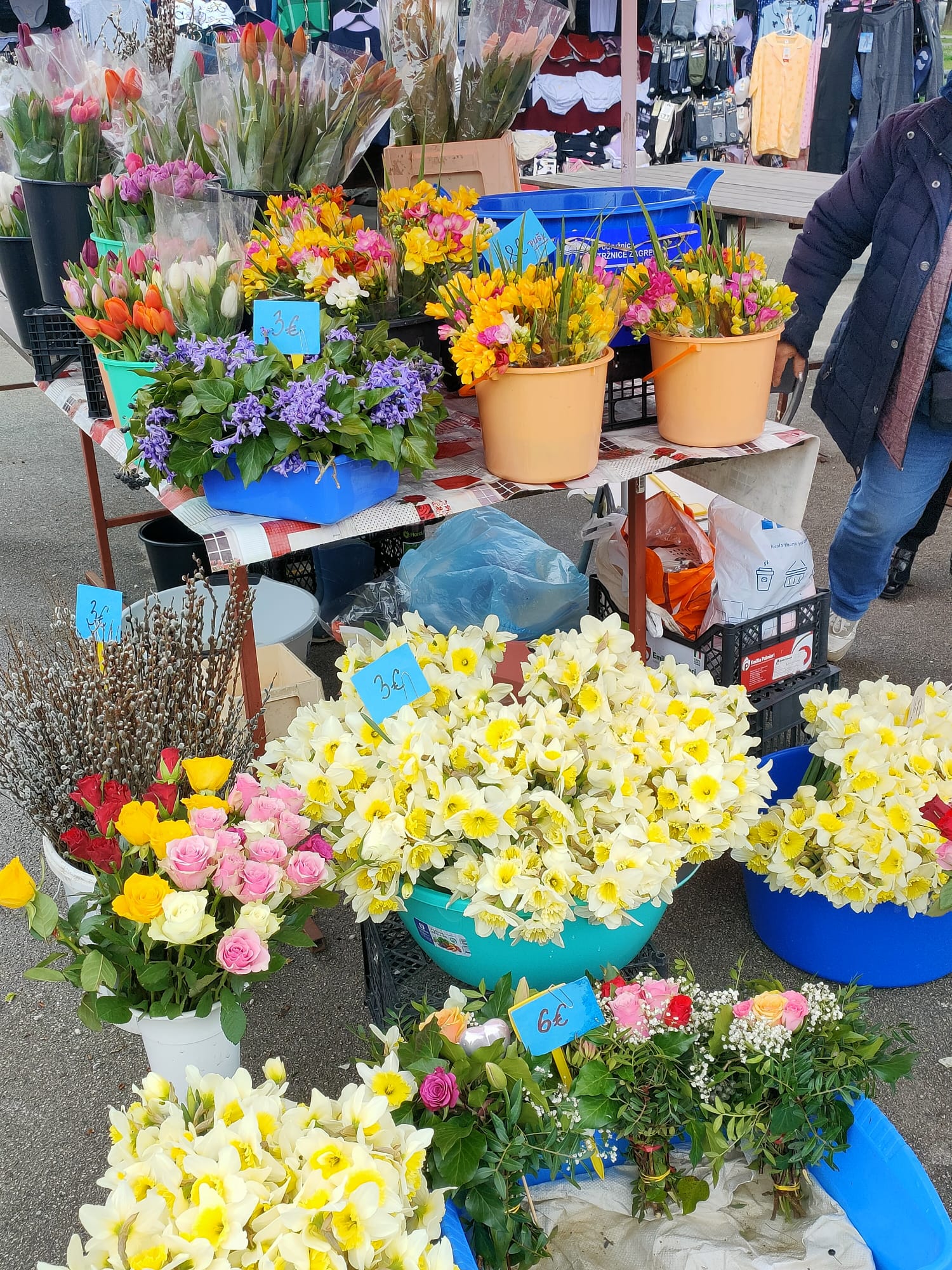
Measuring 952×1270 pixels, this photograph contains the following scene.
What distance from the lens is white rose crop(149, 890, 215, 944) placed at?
1.16 meters

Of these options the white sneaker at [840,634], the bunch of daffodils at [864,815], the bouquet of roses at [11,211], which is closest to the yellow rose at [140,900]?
the bunch of daffodils at [864,815]

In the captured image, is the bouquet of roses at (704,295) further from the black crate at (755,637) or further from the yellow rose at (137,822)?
the yellow rose at (137,822)

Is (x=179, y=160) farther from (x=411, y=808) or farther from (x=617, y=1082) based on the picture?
(x=617, y=1082)

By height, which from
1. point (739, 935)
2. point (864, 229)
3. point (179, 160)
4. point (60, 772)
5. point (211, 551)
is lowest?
point (739, 935)

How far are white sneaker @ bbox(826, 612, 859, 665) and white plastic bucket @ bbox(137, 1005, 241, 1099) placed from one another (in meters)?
1.96

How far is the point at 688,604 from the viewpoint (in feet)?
7.33

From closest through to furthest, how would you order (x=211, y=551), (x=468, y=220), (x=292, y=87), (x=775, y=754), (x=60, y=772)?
1. (x=60, y=772)
2. (x=211, y=551)
3. (x=775, y=754)
4. (x=468, y=220)
5. (x=292, y=87)

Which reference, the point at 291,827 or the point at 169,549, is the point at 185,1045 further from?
the point at 169,549

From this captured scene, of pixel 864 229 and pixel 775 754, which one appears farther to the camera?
pixel 864 229

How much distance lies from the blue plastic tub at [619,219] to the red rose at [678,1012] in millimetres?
1224

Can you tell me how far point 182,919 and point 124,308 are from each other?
3.83 feet

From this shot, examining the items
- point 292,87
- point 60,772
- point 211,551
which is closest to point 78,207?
point 292,87

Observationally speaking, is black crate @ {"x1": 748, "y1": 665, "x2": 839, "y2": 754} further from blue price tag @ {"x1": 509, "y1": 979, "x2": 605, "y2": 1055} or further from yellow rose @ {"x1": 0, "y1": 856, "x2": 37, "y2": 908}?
yellow rose @ {"x1": 0, "y1": 856, "x2": 37, "y2": 908}

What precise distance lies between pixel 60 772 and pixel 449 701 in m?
0.58
